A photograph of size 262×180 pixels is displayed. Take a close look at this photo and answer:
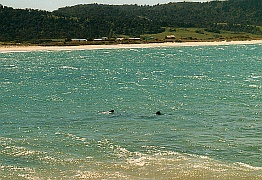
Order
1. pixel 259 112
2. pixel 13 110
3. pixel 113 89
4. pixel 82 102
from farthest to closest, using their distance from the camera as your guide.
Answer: pixel 113 89 < pixel 82 102 < pixel 13 110 < pixel 259 112

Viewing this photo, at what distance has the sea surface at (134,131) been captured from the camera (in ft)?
97.9

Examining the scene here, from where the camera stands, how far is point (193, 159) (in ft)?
103

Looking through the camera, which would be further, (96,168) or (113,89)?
(113,89)

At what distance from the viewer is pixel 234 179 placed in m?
27.5

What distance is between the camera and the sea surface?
97.9ft

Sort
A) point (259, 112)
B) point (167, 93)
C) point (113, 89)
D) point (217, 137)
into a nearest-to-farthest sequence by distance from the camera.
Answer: point (217, 137) < point (259, 112) < point (167, 93) < point (113, 89)

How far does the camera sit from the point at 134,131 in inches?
1576

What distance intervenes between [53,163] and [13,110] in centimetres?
2264

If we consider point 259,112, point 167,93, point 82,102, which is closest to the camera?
point 259,112

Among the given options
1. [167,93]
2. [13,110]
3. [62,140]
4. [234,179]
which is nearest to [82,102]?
[13,110]

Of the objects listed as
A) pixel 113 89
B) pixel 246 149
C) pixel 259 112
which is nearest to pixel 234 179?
pixel 246 149

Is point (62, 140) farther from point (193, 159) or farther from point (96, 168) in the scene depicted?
point (193, 159)

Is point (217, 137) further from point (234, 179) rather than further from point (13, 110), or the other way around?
point (13, 110)

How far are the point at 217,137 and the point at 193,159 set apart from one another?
659cm
